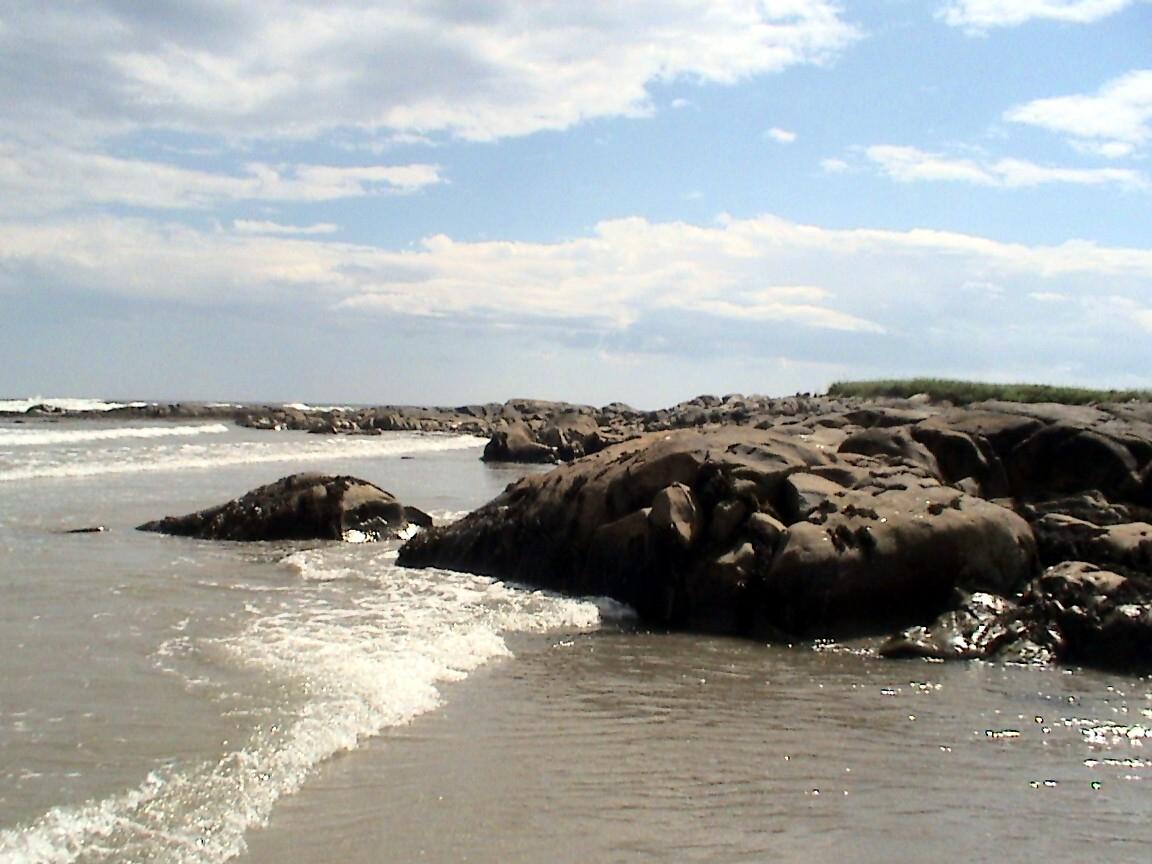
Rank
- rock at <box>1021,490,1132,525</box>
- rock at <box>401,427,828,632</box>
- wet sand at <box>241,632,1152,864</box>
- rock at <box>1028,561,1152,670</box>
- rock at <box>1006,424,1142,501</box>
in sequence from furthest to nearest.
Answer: rock at <box>1006,424,1142,501</box> → rock at <box>1021,490,1132,525</box> → rock at <box>401,427,828,632</box> → rock at <box>1028,561,1152,670</box> → wet sand at <box>241,632,1152,864</box>

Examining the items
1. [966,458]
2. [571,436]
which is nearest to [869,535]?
[966,458]

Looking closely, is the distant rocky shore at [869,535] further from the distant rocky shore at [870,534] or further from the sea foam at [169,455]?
the sea foam at [169,455]

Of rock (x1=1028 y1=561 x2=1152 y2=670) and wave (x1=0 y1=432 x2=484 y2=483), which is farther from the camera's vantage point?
wave (x1=0 y1=432 x2=484 y2=483)

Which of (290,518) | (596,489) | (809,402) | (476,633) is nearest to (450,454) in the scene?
(809,402)

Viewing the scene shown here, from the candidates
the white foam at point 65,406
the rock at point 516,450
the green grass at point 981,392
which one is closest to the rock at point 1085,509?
the green grass at point 981,392

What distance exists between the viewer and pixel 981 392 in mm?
29844

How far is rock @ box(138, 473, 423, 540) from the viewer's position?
15.6m

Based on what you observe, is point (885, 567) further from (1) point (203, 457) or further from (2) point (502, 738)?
(1) point (203, 457)

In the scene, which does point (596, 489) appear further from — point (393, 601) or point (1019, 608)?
point (1019, 608)

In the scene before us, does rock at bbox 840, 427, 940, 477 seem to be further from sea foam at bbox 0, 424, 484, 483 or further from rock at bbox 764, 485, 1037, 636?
sea foam at bbox 0, 424, 484, 483

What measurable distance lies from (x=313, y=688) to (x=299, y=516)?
8.41 metres

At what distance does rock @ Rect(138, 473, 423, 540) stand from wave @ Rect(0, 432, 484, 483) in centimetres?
1046

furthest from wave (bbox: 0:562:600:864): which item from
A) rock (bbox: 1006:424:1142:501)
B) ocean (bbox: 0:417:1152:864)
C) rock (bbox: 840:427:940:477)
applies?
rock (bbox: 1006:424:1142:501)

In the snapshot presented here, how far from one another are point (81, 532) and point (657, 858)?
12.8 m
